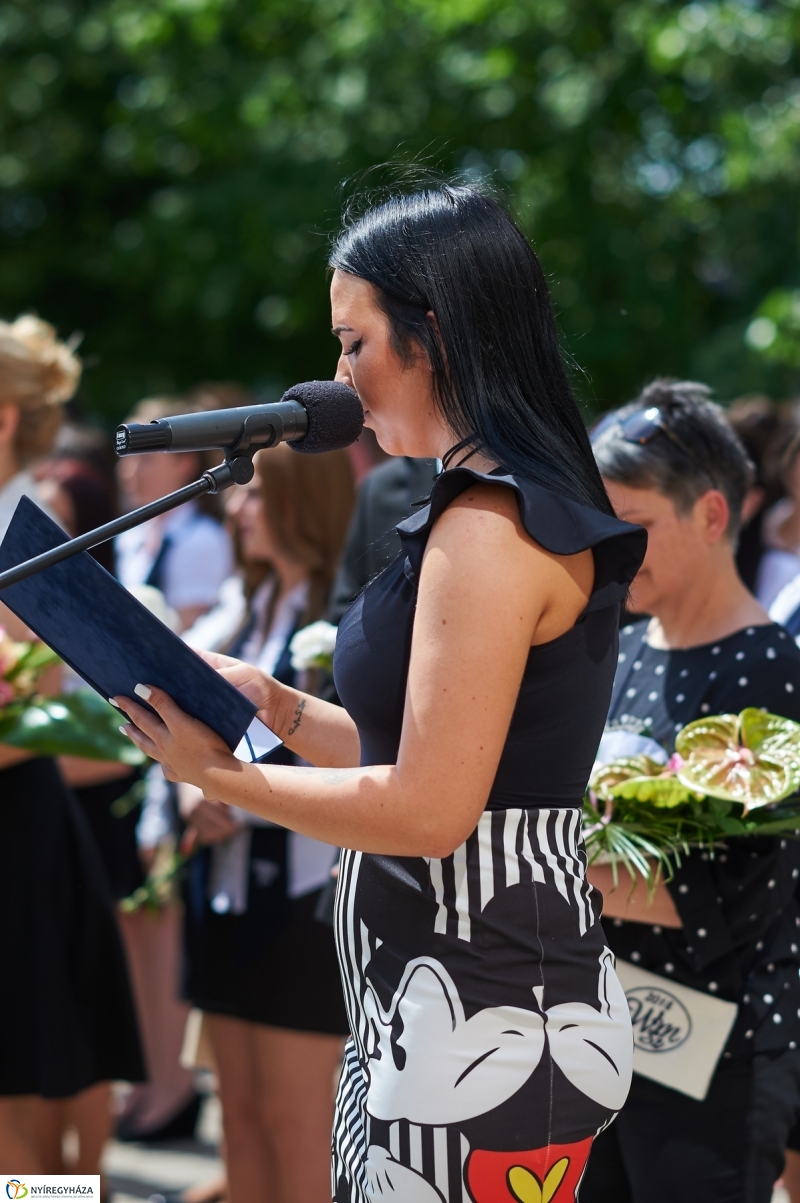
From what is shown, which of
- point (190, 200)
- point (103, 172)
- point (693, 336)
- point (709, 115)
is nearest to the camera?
point (709, 115)

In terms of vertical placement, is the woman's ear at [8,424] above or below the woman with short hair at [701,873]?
above

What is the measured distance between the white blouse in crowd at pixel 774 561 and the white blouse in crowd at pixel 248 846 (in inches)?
77.3

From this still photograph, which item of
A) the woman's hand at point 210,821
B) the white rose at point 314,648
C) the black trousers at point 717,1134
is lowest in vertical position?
the black trousers at point 717,1134

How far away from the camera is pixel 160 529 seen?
588cm

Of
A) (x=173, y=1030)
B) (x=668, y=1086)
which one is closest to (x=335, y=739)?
(x=668, y=1086)

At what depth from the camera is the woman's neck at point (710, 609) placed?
267 centimetres

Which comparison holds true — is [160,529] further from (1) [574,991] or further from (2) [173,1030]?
(1) [574,991]

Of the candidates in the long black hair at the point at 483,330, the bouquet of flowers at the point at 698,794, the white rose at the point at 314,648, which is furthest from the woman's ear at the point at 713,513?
the white rose at the point at 314,648

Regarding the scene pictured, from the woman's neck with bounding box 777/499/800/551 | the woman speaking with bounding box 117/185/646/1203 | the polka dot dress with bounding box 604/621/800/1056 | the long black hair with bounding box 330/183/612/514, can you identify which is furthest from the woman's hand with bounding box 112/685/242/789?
the woman's neck with bounding box 777/499/800/551

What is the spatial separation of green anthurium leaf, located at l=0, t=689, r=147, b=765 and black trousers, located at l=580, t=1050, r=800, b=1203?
151 centimetres

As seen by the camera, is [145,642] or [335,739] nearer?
[145,642]

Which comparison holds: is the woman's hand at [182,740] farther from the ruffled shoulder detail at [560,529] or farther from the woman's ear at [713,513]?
the woman's ear at [713,513]

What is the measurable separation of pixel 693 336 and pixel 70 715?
8.39 m

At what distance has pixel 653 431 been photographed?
2.74m
